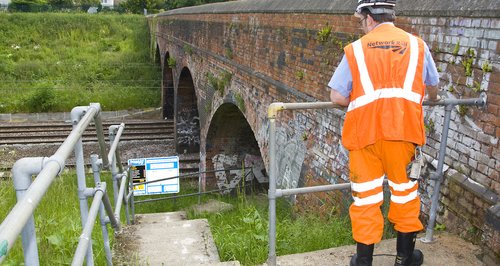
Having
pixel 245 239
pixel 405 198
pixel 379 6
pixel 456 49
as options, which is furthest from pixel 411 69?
pixel 245 239

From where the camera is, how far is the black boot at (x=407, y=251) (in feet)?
9.00

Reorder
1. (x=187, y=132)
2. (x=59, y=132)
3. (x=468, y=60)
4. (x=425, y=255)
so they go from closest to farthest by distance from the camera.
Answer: (x=425, y=255) → (x=468, y=60) → (x=187, y=132) → (x=59, y=132)

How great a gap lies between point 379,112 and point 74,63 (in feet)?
97.7

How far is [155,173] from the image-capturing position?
35.1 feet

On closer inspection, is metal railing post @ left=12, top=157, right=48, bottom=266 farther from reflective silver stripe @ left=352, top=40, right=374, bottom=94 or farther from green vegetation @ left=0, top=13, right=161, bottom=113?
green vegetation @ left=0, top=13, right=161, bottom=113

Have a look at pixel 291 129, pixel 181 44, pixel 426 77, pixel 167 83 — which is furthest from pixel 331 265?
pixel 167 83

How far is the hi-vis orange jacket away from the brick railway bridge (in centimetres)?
93

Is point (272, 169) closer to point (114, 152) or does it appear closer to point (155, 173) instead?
point (114, 152)

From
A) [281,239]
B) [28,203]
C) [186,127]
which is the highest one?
[28,203]

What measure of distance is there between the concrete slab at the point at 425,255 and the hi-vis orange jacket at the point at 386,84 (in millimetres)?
936

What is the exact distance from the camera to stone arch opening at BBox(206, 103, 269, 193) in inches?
500

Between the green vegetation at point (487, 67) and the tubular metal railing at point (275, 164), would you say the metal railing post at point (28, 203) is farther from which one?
the green vegetation at point (487, 67)

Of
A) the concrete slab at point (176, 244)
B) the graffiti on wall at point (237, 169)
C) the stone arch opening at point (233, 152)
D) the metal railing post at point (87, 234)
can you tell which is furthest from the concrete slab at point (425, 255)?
the graffiti on wall at point (237, 169)

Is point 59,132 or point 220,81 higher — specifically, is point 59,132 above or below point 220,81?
below
